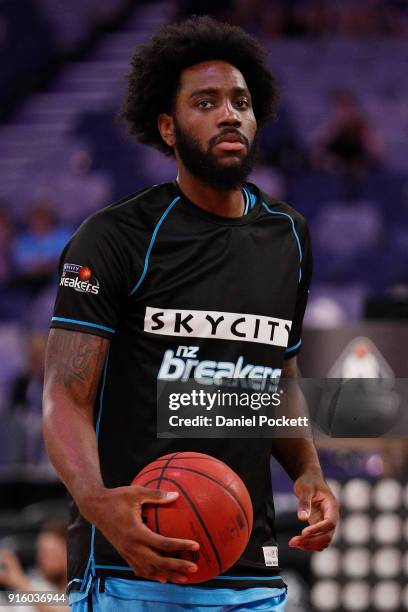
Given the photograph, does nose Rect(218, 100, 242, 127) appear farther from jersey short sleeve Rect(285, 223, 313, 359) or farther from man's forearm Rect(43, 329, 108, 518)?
man's forearm Rect(43, 329, 108, 518)

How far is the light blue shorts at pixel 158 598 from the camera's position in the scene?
2.89 metres

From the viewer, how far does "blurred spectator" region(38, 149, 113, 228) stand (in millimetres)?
12383

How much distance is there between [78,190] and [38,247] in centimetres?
86

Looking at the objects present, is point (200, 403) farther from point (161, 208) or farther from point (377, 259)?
point (377, 259)

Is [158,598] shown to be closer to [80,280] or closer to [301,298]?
[80,280]

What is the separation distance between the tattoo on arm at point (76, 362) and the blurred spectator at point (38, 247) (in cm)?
921

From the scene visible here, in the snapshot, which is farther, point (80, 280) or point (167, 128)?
point (167, 128)

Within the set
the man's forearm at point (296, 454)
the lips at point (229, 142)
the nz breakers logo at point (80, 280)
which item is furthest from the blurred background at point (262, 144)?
the nz breakers logo at point (80, 280)

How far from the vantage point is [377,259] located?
11.9 metres

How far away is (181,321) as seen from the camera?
9.88ft

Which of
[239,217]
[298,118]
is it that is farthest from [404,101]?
[239,217]

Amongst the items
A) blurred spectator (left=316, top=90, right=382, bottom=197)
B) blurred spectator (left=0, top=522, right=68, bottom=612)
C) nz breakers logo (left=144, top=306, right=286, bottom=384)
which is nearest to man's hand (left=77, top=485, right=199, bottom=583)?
nz breakers logo (left=144, top=306, right=286, bottom=384)

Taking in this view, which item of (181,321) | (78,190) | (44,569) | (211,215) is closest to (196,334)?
(181,321)

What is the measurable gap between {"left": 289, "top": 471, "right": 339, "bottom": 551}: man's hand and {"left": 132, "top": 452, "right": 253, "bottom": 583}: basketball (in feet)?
0.91
